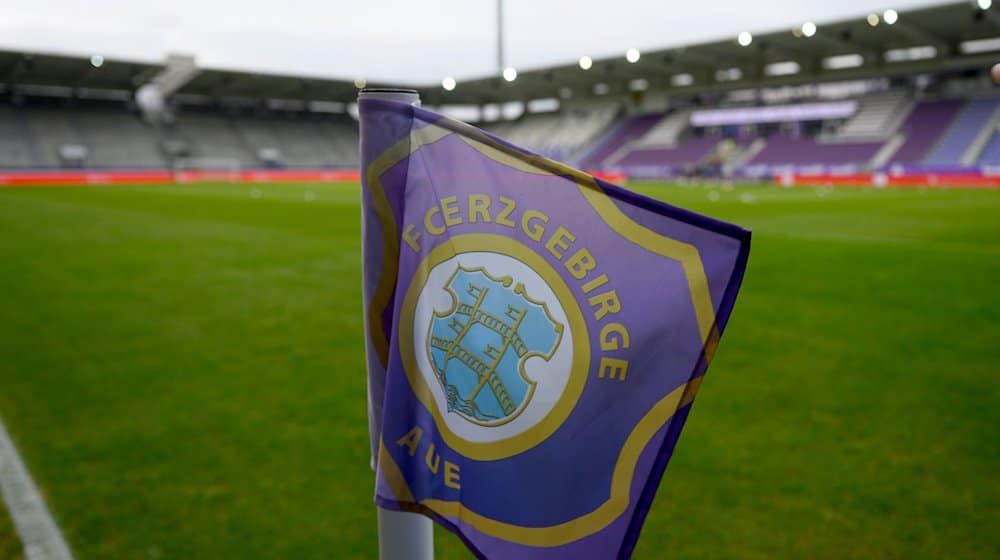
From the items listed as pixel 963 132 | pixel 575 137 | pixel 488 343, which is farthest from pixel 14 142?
pixel 963 132

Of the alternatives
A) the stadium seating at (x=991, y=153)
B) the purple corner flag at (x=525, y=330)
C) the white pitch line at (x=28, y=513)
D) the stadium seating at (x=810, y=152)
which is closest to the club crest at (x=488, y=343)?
the purple corner flag at (x=525, y=330)

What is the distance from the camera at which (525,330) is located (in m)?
1.32

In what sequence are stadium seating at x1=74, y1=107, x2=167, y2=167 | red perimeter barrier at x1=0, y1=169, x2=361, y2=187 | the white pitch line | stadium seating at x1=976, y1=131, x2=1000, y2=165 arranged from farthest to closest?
stadium seating at x1=74, y1=107, x2=167, y2=167, red perimeter barrier at x1=0, y1=169, x2=361, y2=187, stadium seating at x1=976, y1=131, x2=1000, y2=165, the white pitch line

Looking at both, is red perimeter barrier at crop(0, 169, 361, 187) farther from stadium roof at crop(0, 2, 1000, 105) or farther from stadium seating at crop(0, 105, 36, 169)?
stadium roof at crop(0, 2, 1000, 105)

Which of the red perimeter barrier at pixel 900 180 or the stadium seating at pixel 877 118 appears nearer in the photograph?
the red perimeter barrier at pixel 900 180

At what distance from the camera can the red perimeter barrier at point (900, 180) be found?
98.7 ft

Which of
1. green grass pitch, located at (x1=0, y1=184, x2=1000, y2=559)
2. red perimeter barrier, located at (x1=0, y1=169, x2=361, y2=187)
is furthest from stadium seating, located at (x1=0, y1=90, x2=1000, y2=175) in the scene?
green grass pitch, located at (x1=0, y1=184, x2=1000, y2=559)

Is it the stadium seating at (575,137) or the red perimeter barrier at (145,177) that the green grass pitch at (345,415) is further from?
the red perimeter barrier at (145,177)

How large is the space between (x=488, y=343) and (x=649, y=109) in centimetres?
5505

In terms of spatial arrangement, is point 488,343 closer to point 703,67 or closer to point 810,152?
point 810,152

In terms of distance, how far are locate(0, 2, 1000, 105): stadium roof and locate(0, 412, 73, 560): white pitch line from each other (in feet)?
119

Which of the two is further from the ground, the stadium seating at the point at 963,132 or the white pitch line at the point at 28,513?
the stadium seating at the point at 963,132

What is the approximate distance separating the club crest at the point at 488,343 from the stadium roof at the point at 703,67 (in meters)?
36.1

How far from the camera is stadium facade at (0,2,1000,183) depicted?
119ft
